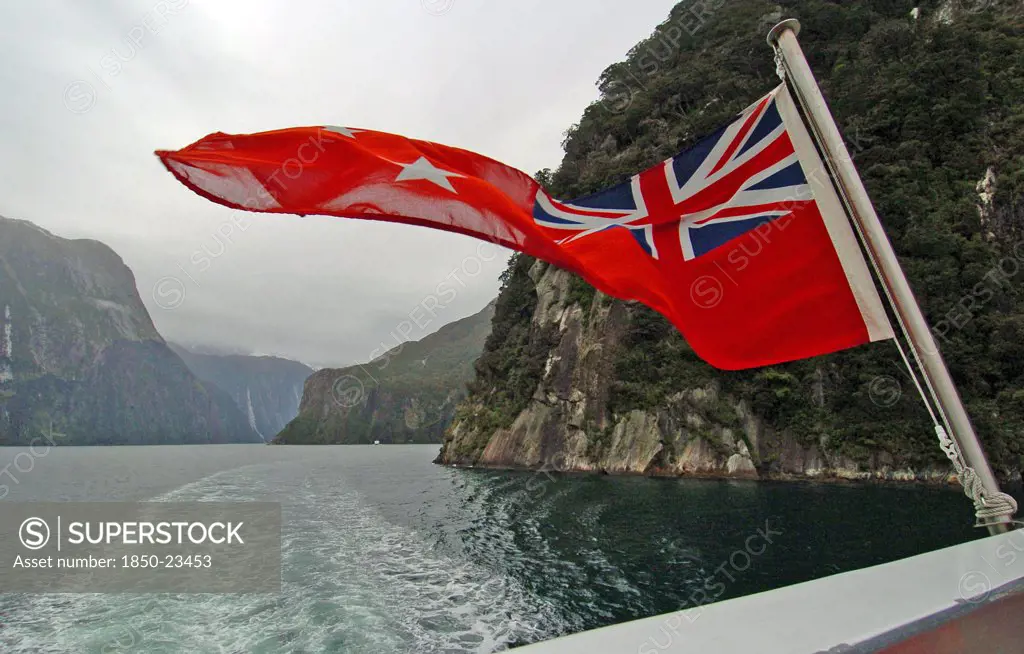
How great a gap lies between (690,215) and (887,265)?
5.35 ft

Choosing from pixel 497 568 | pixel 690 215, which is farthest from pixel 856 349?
pixel 690 215

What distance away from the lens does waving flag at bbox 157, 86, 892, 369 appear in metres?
3.07

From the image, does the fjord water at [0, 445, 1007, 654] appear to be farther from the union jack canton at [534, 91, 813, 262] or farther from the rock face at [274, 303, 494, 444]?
the rock face at [274, 303, 494, 444]

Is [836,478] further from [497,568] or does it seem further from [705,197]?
[705,197]

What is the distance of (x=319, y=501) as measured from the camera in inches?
1020

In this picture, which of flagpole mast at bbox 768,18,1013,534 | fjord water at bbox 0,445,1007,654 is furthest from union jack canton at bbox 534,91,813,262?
fjord water at bbox 0,445,1007,654

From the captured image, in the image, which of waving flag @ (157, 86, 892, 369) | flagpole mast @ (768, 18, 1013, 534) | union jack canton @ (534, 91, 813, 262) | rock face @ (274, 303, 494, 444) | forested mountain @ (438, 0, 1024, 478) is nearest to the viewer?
flagpole mast @ (768, 18, 1013, 534)

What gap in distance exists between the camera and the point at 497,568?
12312mm

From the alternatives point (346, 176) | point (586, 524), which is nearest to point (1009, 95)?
point (586, 524)

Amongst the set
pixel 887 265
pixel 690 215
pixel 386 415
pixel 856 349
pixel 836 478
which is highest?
pixel 386 415

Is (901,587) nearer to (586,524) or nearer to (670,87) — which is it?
(586,524)

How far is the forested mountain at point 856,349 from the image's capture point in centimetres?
3186

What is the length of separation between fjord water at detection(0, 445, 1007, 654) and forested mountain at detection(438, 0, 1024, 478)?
9106 millimetres

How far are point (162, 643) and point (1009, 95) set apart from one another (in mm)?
54635
